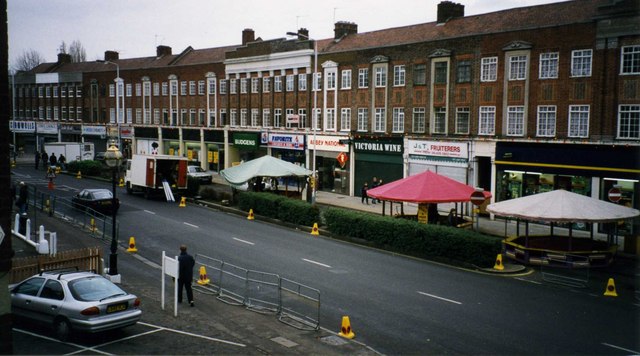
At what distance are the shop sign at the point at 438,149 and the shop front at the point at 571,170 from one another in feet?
8.14

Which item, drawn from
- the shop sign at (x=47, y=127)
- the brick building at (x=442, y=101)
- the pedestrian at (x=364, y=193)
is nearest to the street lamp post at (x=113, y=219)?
the brick building at (x=442, y=101)

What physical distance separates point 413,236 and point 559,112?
1281 cm

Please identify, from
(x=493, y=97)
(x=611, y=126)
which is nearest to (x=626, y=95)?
Result: (x=611, y=126)

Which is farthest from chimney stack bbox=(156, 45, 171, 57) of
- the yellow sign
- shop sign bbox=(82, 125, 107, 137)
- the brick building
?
the yellow sign

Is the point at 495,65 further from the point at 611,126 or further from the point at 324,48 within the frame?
the point at 324,48

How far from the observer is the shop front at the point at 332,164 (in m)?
42.2

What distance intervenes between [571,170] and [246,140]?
99.3ft

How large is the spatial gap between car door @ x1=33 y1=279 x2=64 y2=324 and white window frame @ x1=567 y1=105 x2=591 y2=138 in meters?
25.7

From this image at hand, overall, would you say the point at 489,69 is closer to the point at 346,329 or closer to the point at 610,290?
the point at 610,290

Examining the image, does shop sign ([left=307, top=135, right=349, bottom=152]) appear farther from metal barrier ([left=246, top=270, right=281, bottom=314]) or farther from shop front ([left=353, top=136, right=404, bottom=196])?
metal barrier ([left=246, top=270, right=281, bottom=314])

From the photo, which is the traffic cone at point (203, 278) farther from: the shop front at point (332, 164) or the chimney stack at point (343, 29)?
the chimney stack at point (343, 29)

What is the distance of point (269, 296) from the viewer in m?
17.0

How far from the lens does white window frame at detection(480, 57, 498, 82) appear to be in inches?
1294

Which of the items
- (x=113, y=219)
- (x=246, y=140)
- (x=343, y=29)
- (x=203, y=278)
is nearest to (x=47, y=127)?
(x=246, y=140)
